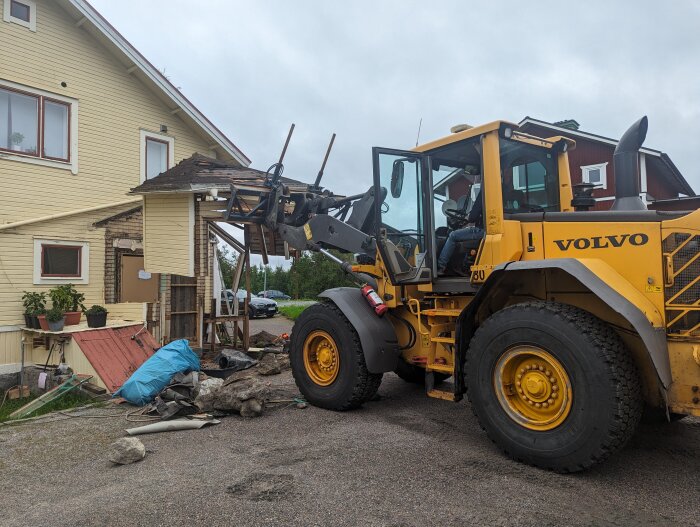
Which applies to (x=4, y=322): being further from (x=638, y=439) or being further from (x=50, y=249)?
(x=638, y=439)

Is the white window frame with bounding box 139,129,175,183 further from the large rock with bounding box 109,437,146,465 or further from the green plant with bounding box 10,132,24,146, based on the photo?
the large rock with bounding box 109,437,146,465

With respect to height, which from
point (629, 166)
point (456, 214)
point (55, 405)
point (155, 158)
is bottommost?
point (55, 405)

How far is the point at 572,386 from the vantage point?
3.87 metres

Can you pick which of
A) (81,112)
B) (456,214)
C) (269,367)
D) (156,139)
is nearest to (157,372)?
(269,367)

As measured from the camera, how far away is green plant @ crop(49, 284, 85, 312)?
9.00 metres

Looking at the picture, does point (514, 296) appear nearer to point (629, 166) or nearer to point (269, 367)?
point (629, 166)

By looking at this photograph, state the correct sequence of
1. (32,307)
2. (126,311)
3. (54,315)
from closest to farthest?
(54,315), (32,307), (126,311)

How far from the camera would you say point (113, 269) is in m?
10.6

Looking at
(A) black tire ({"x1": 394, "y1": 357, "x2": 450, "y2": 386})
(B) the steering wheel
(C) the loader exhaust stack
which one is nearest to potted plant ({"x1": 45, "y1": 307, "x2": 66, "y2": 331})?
(A) black tire ({"x1": 394, "y1": 357, "x2": 450, "y2": 386})

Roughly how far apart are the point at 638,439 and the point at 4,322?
9.60 m

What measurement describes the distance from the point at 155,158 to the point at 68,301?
162 inches

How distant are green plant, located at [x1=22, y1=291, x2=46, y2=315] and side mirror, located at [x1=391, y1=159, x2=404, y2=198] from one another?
265 inches

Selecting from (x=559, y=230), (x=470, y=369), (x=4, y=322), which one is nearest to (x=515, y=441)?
(x=470, y=369)

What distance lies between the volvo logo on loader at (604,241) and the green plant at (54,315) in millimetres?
7809
